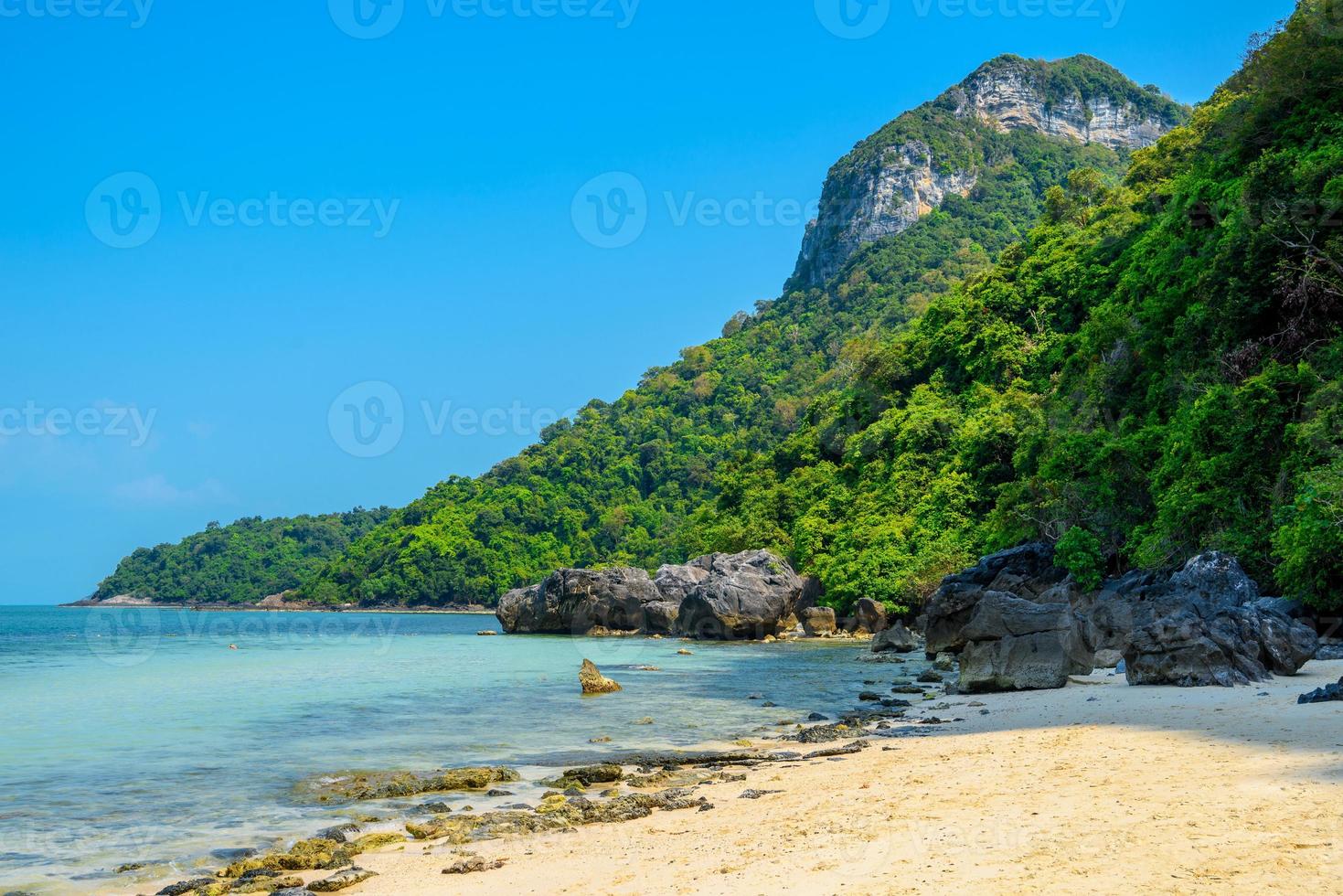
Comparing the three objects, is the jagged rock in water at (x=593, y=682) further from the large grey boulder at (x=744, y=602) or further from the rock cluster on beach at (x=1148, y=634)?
the large grey boulder at (x=744, y=602)

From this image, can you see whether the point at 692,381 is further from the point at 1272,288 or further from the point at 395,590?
the point at 1272,288

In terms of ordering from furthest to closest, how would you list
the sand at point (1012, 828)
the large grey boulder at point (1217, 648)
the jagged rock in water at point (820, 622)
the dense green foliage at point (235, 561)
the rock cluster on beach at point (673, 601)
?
1. the dense green foliage at point (235, 561)
2. the jagged rock in water at point (820, 622)
3. the rock cluster on beach at point (673, 601)
4. the large grey boulder at point (1217, 648)
5. the sand at point (1012, 828)

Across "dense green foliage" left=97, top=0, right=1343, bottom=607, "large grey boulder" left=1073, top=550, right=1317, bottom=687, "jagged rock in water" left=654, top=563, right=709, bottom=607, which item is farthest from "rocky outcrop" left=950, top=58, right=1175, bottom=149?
"large grey boulder" left=1073, top=550, right=1317, bottom=687

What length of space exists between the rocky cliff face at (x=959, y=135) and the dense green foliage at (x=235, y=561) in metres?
85.4

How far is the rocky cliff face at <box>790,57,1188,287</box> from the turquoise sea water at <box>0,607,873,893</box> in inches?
4304

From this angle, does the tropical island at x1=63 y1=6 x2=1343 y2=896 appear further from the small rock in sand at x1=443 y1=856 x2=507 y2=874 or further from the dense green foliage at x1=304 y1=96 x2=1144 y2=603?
the dense green foliage at x1=304 y1=96 x2=1144 y2=603

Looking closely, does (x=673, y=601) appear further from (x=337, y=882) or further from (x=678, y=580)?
(x=337, y=882)

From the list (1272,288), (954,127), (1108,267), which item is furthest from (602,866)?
(954,127)

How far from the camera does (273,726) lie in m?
20.8

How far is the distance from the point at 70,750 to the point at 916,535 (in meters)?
40.5

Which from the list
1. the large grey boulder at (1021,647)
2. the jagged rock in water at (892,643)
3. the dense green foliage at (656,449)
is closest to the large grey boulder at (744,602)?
the jagged rock in water at (892,643)

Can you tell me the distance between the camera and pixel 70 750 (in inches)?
696

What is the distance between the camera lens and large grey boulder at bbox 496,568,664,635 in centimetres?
6294

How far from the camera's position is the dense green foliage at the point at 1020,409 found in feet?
80.6
